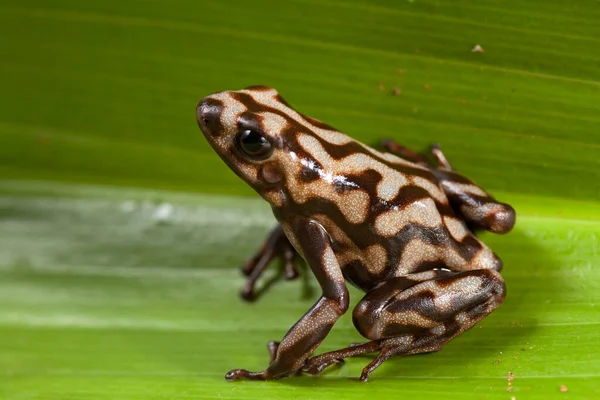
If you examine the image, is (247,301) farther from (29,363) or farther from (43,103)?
(43,103)

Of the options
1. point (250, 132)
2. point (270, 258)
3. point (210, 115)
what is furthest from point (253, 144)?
point (270, 258)

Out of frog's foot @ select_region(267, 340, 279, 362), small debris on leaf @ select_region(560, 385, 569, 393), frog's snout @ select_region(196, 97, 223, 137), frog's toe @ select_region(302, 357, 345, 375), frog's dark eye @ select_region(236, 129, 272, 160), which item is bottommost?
small debris on leaf @ select_region(560, 385, 569, 393)

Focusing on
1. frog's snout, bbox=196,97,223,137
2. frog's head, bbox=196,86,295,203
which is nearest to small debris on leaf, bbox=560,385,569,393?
frog's head, bbox=196,86,295,203

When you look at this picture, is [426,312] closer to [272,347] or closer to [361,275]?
[361,275]

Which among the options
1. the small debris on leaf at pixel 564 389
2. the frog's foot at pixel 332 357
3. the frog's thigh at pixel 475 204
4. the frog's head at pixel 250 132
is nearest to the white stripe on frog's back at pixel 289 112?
the frog's head at pixel 250 132

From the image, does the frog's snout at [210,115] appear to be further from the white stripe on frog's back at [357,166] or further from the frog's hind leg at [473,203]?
the frog's hind leg at [473,203]

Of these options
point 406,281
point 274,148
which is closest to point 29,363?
point 274,148

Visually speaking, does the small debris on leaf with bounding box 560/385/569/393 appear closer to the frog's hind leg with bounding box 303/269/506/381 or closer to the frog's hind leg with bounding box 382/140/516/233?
the frog's hind leg with bounding box 303/269/506/381
